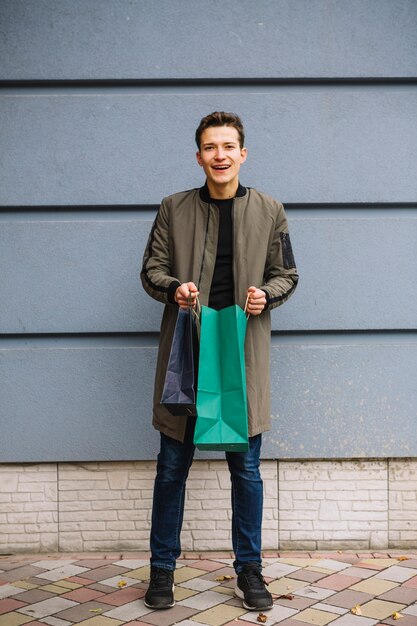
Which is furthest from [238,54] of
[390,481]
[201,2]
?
[390,481]

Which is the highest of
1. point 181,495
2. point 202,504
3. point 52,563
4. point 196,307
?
point 196,307

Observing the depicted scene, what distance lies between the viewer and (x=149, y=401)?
4133 millimetres

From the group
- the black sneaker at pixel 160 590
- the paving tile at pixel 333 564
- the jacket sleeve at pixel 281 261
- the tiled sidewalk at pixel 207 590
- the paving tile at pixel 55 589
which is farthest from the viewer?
the paving tile at pixel 333 564

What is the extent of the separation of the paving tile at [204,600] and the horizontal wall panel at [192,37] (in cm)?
269

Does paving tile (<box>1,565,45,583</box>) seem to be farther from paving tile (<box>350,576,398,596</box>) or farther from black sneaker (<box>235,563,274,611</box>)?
paving tile (<box>350,576,398,596</box>)

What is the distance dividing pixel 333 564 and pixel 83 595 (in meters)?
1.33

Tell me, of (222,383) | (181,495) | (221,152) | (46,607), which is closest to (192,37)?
(221,152)

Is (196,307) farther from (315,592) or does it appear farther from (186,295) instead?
(315,592)

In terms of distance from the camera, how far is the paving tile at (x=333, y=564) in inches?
153

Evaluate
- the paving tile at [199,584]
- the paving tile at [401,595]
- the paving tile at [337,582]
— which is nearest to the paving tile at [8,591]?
the paving tile at [199,584]

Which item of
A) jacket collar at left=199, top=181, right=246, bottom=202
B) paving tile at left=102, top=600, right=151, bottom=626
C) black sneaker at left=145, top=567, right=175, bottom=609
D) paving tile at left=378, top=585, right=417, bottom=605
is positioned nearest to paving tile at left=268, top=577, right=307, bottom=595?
paving tile at left=378, top=585, right=417, bottom=605

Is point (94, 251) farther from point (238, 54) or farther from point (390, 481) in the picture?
point (390, 481)

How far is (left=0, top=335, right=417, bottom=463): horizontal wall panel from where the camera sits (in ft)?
13.5

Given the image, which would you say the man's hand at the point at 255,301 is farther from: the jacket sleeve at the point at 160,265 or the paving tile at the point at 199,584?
the paving tile at the point at 199,584
